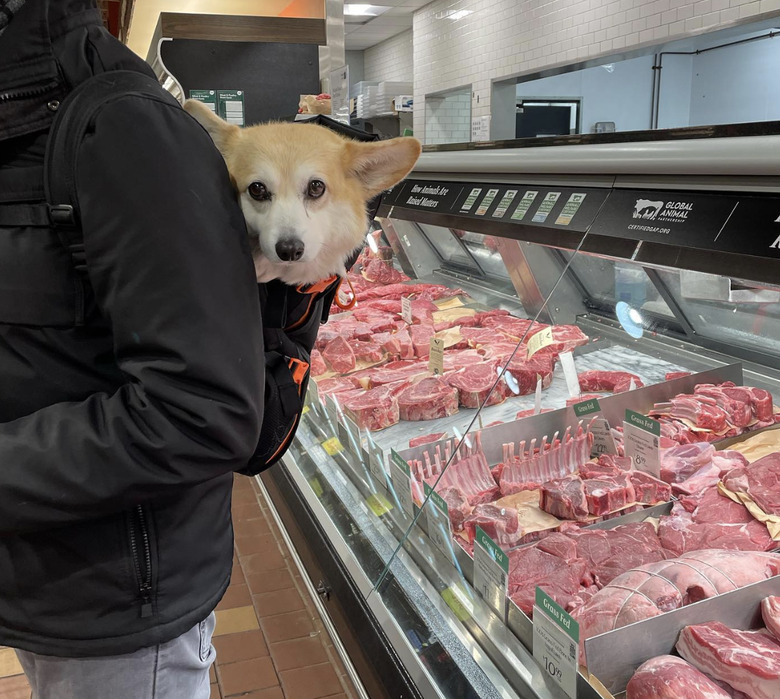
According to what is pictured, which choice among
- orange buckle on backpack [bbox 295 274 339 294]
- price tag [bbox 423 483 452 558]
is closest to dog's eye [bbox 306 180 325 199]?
orange buckle on backpack [bbox 295 274 339 294]

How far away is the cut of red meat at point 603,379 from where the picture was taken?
7.39 ft

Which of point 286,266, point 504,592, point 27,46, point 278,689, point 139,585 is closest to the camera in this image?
point 27,46

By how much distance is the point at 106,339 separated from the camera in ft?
3.33

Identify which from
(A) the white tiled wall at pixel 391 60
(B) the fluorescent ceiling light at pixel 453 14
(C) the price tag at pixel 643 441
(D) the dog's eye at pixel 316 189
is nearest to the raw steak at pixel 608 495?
(C) the price tag at pixel 643 441

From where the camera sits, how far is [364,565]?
213 centimetres

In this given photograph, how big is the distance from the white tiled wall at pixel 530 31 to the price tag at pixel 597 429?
5770 mm

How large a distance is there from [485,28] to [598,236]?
35.3 ft

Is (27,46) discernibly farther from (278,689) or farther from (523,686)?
(278,689)

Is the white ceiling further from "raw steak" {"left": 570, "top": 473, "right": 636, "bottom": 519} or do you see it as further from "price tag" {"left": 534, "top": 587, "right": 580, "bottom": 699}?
"price tag" {"left": 534, "top": 587, "right": 580, "bottom": 699}

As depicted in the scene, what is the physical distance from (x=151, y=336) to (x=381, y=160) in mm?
766

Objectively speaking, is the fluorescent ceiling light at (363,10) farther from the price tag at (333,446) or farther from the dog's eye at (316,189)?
the dog's eye at (316,189)

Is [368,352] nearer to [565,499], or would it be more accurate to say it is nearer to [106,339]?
[565,499]

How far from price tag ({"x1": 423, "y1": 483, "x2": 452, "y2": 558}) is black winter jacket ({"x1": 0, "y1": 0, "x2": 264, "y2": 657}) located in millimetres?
867

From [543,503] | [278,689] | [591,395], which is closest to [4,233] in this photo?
[543,503]
